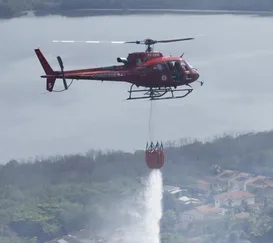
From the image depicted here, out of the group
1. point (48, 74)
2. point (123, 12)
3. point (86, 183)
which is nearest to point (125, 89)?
point (123, 12)

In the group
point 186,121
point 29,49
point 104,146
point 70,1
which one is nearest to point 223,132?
point 186,121

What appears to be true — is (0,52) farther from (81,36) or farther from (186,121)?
(186,121)

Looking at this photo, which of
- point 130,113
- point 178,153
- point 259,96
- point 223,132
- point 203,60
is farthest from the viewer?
point 203,60

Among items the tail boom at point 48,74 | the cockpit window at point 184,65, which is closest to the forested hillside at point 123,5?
the tail boom at point 48,74

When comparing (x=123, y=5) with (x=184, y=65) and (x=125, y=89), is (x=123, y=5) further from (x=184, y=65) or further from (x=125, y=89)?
(x=184, y=65)

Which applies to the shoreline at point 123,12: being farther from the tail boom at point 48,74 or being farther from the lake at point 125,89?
the tail boom at point 48,74

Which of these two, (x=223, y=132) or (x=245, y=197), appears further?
(x=223, y=132)

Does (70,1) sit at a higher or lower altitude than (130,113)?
higher
